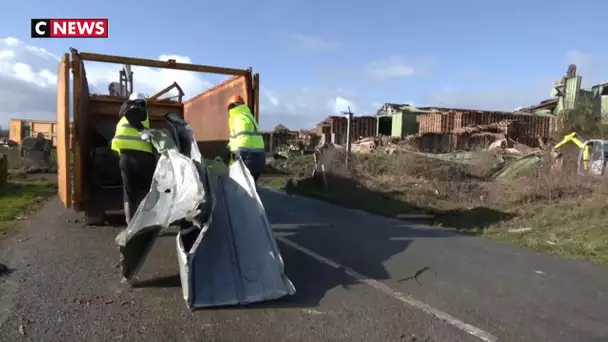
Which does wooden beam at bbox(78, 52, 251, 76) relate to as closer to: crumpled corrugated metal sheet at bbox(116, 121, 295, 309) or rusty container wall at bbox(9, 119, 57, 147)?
crumpled corrugated metal sheet at bbox(116, 121, 295, 309)

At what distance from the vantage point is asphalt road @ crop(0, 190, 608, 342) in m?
3.52

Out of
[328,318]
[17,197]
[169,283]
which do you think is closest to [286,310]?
[328,318]

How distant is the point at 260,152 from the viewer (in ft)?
21.5

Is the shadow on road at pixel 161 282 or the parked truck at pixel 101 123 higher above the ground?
the parked truck at pixel 101 123

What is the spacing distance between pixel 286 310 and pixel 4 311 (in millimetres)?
2271

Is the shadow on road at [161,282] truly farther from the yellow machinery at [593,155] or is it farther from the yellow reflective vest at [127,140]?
the yellow machinery at [593,155]

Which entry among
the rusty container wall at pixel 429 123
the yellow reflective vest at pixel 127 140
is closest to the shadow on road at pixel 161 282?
the yellow reflective vest at pixel 127 140

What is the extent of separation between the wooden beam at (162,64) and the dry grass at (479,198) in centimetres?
395

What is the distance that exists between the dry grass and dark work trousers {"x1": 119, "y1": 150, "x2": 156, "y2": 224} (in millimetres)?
4730

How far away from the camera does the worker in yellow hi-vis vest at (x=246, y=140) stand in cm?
639

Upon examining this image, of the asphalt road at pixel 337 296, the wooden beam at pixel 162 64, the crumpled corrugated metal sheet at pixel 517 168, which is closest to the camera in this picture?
the asphalt road at pixel 337 296

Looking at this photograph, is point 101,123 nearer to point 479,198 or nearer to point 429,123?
point 479,198

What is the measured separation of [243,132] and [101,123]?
3577mm

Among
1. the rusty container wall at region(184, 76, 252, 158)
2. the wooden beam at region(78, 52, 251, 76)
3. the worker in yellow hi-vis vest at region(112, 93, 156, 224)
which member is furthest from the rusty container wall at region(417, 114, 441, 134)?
the worker in yellow hi-vis vest at region(112, 93, 156, 224)
